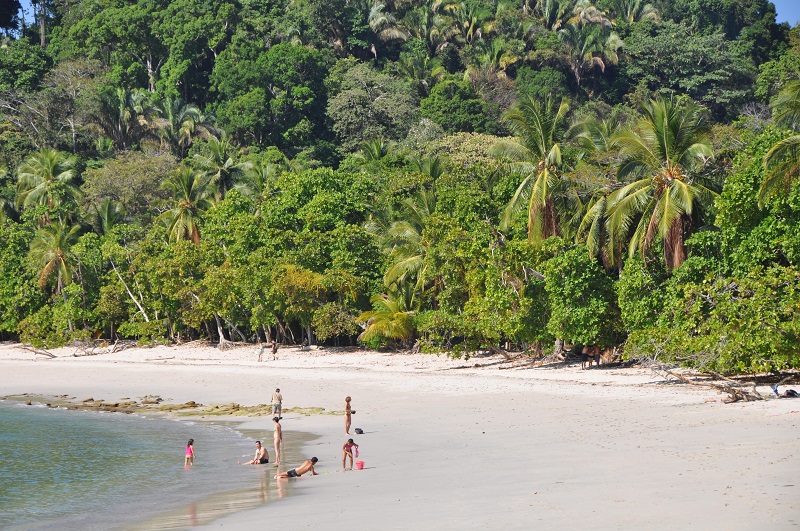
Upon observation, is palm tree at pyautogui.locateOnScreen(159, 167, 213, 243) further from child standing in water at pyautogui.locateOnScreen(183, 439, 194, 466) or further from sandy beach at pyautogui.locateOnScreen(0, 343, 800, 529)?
child standing in water at pyautogui.locateOnScreen(183, 439, 194, 466)

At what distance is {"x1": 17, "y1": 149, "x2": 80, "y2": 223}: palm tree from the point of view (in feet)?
175

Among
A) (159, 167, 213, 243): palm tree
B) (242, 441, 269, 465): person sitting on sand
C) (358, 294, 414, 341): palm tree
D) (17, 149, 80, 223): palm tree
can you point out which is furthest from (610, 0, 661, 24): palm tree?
(242, 441, 269, 465): person sitting on sand

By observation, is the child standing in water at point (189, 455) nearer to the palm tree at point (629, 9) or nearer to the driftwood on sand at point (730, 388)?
the driftwood on sand at point (730, 388)

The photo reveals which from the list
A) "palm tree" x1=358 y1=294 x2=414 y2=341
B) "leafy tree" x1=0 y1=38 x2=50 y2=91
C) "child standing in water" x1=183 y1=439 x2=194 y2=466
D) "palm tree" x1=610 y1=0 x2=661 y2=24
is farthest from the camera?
"palm tree" x1=610 y1=0 x2=661 y2=24

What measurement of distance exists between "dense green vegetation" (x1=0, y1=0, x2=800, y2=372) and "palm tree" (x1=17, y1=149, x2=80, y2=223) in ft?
0.71

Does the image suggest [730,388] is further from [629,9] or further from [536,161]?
[629,9]

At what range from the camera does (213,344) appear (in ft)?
148

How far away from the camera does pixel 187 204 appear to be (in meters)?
49.6

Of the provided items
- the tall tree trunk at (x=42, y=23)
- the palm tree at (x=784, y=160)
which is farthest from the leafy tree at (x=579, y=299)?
the tall tree trunk at (x=42, y=23)

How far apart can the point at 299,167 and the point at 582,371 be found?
28649 mm

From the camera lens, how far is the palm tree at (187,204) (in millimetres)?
48750

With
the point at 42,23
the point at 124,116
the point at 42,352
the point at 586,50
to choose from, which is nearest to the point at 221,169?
the point at 42,352

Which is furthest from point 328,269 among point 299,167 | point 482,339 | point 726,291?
point 726,291

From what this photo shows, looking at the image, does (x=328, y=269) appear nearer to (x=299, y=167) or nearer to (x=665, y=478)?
(x=299, y=167)
